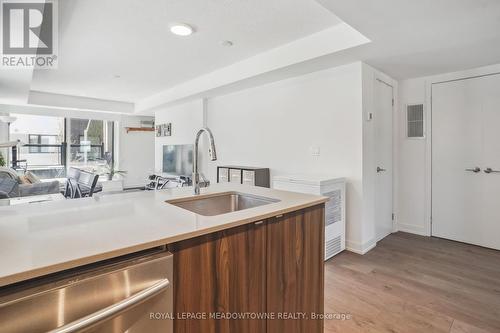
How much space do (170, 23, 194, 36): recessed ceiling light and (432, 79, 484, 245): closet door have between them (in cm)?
304

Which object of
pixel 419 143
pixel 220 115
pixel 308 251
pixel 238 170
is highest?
pixel 220 115

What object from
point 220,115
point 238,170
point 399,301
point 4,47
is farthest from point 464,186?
point 4,47

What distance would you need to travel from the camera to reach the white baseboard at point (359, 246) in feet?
9.73

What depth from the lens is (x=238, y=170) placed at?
4.02 m

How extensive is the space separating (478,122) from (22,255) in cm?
408

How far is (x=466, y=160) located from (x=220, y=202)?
3140 millimetres

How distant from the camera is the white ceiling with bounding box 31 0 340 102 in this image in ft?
7.30

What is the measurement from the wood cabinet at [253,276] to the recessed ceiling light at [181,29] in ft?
6.96

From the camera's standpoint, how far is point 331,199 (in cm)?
288

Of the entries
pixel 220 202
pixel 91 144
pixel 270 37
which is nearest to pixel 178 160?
pixel 91 144

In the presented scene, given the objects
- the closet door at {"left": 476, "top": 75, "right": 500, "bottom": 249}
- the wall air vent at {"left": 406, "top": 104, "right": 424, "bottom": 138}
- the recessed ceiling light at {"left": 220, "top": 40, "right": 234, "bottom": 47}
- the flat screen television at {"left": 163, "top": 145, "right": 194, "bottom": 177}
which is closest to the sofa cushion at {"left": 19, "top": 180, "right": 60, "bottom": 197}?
the flat screen television at {"left": 163, "top": 145, "right": 194, "bottom": 177}

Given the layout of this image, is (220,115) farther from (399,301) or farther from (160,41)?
(399,301)

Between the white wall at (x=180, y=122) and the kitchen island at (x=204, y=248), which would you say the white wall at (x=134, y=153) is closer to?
the white wall at (x=180, y=122)

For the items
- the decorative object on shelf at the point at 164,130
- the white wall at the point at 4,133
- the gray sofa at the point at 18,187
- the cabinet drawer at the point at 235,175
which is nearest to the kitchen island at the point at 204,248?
the cabinet drawer at the point at 235,175
